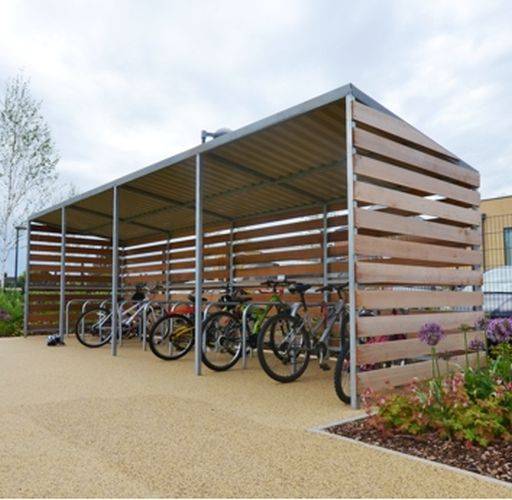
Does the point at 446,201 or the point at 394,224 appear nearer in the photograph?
the point at 394,224

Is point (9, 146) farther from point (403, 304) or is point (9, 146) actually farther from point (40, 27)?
point (403, 304)

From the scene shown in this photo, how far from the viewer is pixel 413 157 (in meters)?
4.58

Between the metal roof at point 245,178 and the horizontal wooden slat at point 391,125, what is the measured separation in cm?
9

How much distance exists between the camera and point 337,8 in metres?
5.33

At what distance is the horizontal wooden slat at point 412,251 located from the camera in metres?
4.02

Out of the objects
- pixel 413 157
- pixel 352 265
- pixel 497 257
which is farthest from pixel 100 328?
pixel 497 257

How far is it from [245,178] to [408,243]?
2645 millimetres

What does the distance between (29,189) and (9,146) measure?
1306mm

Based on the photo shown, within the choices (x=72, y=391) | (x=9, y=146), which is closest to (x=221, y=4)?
(x=72, y=391)

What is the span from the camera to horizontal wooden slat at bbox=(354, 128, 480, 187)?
4.08m

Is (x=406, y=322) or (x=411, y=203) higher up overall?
(x=411, y=203)

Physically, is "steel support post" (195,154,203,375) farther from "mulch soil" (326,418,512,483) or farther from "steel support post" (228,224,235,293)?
"steel support post" (228,224,235,293)

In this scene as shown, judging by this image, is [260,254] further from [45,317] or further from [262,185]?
[45,317]

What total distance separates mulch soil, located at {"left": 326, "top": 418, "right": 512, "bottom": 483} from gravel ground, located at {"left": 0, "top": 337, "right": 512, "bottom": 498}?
161 millimetres
